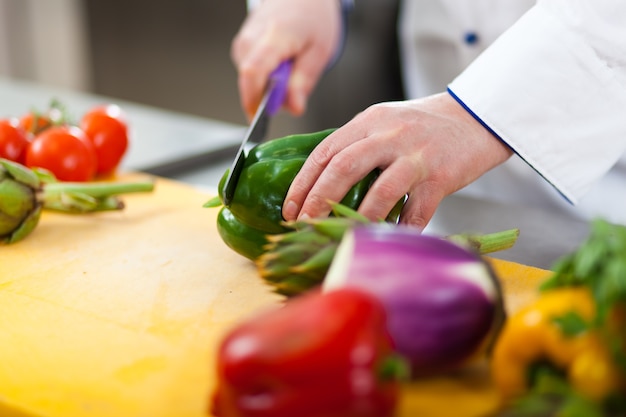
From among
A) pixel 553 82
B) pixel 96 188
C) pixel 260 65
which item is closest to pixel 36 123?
pixel 96 188

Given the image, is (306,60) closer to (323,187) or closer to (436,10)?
(436,10)

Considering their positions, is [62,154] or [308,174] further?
[62,154]

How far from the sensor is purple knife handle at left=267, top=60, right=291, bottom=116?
4.71 feet

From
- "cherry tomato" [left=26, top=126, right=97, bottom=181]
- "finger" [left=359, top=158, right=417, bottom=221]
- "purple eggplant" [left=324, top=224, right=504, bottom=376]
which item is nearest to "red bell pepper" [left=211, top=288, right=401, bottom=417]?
"purple eggplant" [left=324, top=224, right=504, bottom=376]

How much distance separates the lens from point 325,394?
Result: 0.55m

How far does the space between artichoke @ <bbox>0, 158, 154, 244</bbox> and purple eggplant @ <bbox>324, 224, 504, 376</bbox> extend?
0.60m

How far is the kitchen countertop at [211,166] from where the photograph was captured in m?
1.16

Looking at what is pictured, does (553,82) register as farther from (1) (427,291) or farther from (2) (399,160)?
(1) (427,291)

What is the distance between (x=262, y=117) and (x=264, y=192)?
0.33 meters

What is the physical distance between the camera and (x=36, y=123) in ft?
4.72

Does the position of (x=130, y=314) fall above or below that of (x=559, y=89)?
below

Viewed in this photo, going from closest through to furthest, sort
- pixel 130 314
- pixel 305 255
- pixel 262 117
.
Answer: pixel 305 255 → pixel 130 314 → pixel 262 117

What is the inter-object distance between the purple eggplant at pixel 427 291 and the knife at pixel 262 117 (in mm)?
296

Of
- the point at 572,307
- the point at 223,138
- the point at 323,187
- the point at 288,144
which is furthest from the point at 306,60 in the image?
the point at 572,307
